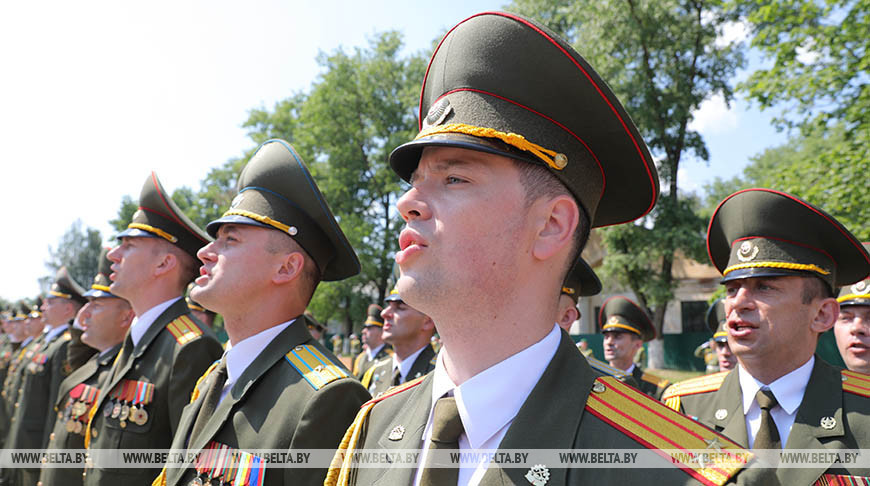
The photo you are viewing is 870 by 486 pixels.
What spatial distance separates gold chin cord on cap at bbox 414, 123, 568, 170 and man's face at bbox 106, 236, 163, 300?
3.73 m

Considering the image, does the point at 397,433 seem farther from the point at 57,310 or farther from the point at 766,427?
the point at 57,310

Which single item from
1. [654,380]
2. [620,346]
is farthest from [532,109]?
[654,380]

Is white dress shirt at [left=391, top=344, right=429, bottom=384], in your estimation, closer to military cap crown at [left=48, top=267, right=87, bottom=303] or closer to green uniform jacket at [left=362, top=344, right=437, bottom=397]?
green uniform jacket at [left=362, top=344, right=437, bottom=397]

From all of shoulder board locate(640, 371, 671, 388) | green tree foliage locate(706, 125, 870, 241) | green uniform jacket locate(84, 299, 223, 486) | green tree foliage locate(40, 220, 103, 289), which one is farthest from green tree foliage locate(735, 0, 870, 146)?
green tree foliage locate(40, 220, 103, 289)

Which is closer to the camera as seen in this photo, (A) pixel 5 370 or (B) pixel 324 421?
(B) pixel 324 421

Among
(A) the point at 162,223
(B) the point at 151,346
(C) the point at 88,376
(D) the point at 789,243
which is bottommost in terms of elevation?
(C) the point at 88,376

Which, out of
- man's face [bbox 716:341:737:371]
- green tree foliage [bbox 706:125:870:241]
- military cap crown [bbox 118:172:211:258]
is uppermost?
green tree foliage [bbox 706:125:870:241]

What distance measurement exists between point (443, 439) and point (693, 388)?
9.41ft

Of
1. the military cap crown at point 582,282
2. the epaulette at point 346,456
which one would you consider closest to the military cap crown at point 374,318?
the military cap crown at point 582,282

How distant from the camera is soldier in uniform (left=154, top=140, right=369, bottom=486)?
293cm

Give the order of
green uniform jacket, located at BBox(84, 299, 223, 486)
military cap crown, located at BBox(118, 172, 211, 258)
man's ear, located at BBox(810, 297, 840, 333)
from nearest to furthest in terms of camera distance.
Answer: man's ear, located at BBox(810, 297, 840, 333) < green uniform jacket, located at BBox(84, 299, 223, 486) < military cap crown, located at BBox(118, 172, 211, 258)

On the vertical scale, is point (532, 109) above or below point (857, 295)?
below

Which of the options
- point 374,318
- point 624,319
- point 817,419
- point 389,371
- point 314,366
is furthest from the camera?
point 374,318

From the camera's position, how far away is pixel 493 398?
1.83 meters
